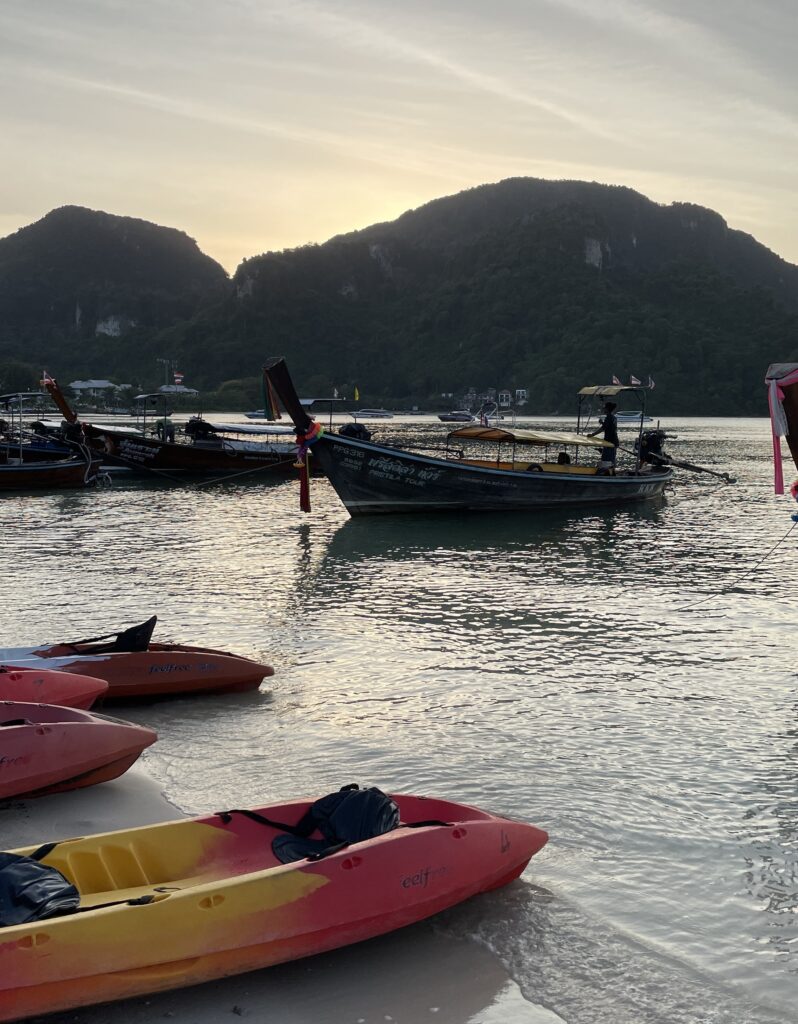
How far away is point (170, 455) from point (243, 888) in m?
35.8

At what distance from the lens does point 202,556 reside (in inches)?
794

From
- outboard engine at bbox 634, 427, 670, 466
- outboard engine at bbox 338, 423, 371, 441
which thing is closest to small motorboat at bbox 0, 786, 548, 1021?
outboard engine at bbox 634, 427, 670, 466

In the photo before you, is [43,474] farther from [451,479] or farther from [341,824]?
[341,824]

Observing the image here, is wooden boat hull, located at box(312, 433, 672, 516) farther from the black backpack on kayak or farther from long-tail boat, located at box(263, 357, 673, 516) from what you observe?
the black backpack on kayak

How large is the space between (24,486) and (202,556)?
16.4 m

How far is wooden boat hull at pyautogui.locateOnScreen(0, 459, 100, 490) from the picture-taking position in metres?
32.8

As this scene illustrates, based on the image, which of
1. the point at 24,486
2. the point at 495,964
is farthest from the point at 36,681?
the point at 24,486

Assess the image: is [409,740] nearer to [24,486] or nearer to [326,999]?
[326,999]

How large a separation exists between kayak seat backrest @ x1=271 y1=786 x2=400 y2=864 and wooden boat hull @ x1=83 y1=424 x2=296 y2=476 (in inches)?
1300

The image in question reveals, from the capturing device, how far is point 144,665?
955cm

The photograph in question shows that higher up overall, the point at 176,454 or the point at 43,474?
the point at 176,454

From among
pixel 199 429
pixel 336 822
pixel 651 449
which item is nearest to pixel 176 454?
pixel 199 429

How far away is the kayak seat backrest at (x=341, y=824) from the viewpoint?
18.4ft

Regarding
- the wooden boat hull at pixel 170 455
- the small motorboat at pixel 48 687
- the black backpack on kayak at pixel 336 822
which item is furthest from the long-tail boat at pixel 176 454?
the black backpack on kayak at pixel 336 822
